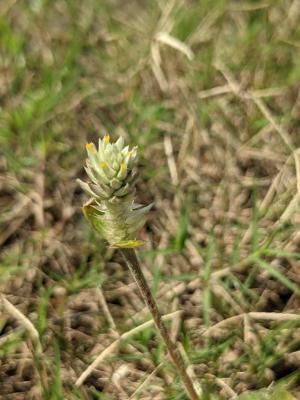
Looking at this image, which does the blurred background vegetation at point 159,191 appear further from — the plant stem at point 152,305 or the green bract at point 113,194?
the green bract at point 113,194

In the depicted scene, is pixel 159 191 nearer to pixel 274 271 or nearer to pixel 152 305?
pixel 274 271

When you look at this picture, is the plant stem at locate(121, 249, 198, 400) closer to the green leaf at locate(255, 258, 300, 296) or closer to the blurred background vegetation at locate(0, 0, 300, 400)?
the blurred background vegetation at locate(0, 0, 300, 400)

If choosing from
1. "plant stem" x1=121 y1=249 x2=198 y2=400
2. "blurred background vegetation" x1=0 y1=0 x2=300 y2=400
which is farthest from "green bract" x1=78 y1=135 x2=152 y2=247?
"blurred background vegetation" x1=0 y1=0 x2=300 y2=400

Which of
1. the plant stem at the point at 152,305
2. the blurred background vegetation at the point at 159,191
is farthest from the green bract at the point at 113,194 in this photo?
the blurred background vegetation at the point at 159,191

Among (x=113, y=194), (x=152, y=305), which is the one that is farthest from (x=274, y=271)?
(x=113, y=194)

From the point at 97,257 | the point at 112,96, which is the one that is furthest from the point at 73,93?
the point at 97,257

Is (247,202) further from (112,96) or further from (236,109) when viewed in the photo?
(112,96)
